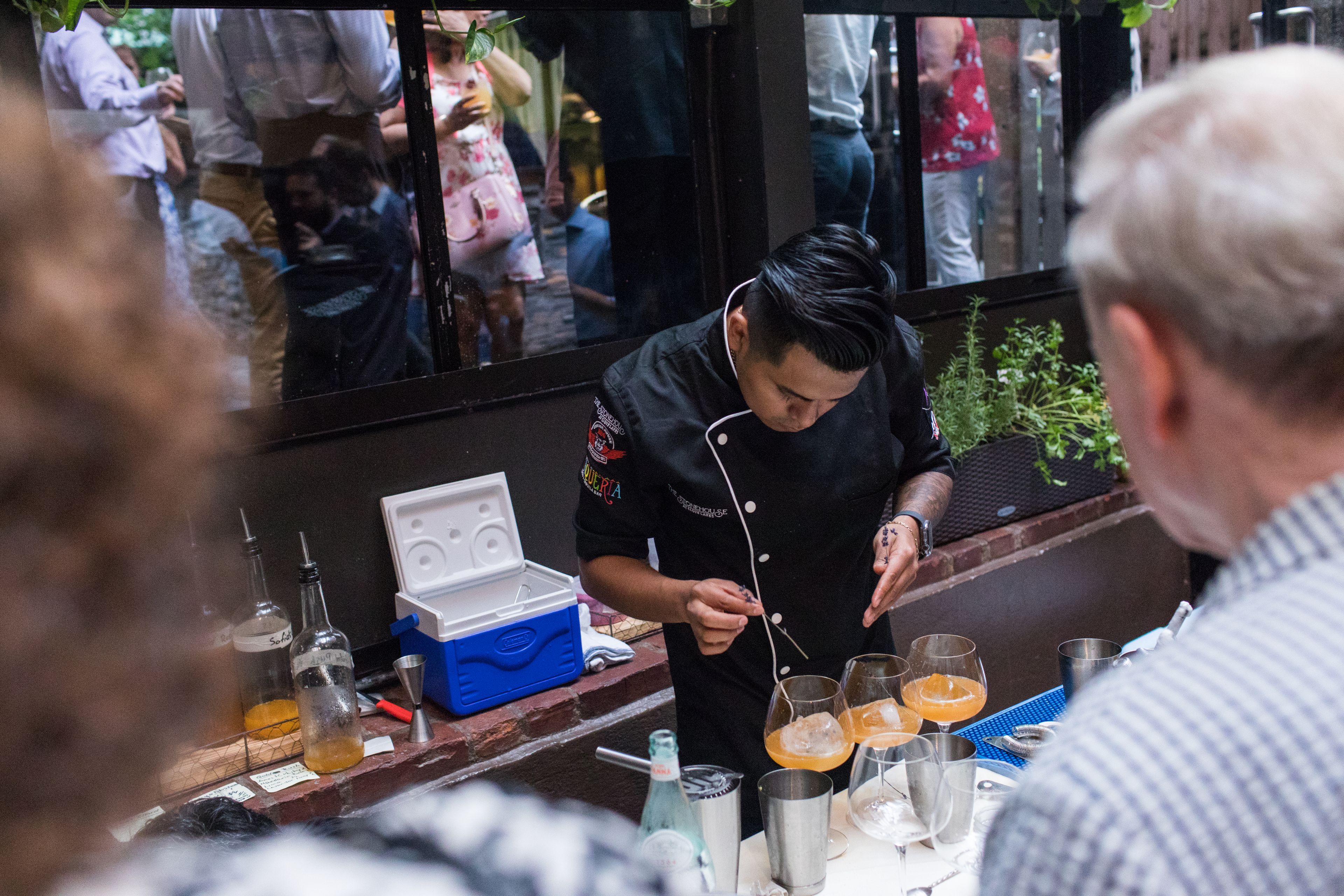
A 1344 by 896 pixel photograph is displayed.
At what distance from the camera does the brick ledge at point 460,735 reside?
2.62 metres

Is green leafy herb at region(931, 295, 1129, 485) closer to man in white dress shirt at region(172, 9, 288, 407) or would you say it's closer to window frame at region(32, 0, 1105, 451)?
window frame at region(32, 0, 1105, 451)

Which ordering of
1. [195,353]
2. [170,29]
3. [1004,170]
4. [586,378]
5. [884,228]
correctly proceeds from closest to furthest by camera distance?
1. [195,353]
2. [170,29]
3. [586,378]
4. [884,228]
5. [1004,170]

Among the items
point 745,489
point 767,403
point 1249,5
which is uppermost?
point 1249,5

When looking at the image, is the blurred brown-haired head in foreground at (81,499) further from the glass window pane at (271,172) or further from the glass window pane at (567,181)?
the glass window pane at (567,181)

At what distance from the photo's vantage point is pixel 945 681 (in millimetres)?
1910

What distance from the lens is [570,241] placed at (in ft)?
12.0

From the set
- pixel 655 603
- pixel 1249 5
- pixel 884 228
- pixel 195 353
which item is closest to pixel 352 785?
Result: pixel 655 603

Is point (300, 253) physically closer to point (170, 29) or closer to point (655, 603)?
point (170, 29)

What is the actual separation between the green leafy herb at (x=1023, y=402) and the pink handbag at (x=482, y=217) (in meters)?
1.59

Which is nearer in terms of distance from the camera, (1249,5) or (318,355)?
(318,355)

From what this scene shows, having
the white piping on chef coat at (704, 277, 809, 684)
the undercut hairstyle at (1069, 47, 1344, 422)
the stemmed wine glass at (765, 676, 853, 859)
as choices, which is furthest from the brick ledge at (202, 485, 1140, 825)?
the undercut hairstyle at (1069, 47, 1344, 422)

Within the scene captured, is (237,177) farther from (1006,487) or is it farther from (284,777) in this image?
(1006,487)

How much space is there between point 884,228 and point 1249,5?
3.06 m

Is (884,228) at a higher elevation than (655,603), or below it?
higher
